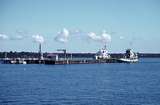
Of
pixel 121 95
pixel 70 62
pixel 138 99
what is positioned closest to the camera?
pixel 138 99

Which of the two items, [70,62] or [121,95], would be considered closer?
[121,95]

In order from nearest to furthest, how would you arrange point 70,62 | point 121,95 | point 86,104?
1. point 86,104
2. point 121,95
3. point 70,62

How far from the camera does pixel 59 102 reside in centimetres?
4750

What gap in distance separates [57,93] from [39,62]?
14106 centimetres

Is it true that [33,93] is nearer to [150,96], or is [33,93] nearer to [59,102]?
[59,102]

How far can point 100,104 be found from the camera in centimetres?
4612

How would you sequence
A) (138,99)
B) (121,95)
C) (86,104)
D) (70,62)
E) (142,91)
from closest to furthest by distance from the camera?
(86,104) < (138,99) < (121,95) < (142,91) < (70,62)

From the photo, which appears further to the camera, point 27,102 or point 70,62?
point 70,62

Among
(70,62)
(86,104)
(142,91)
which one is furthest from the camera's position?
(70,62)

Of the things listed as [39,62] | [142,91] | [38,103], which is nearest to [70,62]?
[39,62]

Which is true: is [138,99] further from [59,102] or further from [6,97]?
[6,97]

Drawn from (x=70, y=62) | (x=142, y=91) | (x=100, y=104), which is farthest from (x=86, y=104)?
(x=70, y=62)

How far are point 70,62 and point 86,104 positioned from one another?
14851 cm

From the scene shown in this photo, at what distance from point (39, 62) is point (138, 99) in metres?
148
